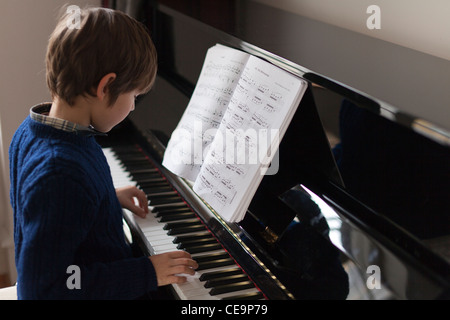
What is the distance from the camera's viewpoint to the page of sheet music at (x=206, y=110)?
1.41 metres

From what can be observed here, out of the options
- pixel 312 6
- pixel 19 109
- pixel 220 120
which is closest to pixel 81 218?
pixel 220 120

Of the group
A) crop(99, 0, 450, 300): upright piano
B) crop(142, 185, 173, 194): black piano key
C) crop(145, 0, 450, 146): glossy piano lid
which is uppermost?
crop(145, 0, 450, 146): glossy piano lid

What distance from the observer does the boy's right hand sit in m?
1.19

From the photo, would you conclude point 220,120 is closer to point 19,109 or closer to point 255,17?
point 255,17

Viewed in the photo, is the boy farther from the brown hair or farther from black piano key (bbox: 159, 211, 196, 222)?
black piano key (bbox: 159, 211, 196, 222)

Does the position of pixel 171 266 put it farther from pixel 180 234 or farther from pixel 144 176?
pixel 144 176

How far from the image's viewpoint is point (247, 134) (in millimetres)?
1255

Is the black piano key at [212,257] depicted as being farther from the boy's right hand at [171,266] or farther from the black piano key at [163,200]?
the black piano key at [163,200]

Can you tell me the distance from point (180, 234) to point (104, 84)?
498 mm

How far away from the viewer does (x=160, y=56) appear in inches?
82.3

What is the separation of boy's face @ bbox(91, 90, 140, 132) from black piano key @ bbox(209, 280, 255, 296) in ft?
1.56

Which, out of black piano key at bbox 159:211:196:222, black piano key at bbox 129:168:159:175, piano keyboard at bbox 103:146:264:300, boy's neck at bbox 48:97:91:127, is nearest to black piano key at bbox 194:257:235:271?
piano keyboard at bbox 103:146:264:300
